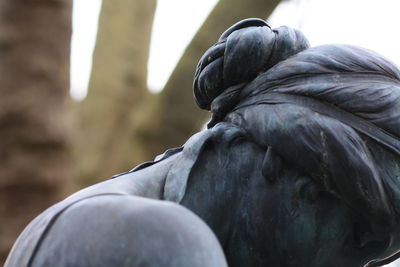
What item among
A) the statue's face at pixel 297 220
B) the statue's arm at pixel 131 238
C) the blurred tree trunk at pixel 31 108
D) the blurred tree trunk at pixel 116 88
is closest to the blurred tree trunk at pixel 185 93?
the blurred tree trunk at pixel 116 88

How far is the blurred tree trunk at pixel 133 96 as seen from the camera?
15.9 feet

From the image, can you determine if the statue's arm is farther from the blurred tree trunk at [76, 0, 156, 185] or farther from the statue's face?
the blurred tree trunk at [76, 0, 156, 185]

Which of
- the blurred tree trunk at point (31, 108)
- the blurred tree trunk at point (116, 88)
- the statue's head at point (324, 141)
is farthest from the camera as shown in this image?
the blurred tree trunk at point (116, 88)

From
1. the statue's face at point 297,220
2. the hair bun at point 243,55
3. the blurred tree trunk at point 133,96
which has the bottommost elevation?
the blurred tree trunk at point 133,96

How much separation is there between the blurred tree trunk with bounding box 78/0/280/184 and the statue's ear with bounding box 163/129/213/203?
3412mm

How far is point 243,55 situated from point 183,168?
0.58ft

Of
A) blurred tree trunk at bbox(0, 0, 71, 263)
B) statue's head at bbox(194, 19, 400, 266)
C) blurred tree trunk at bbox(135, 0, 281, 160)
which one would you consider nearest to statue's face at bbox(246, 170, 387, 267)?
statue's head at bbox(194, 19, 400, 266)

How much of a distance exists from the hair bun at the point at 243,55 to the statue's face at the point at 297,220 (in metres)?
0.16

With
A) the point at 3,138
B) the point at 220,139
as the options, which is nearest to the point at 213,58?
the point at 220,139

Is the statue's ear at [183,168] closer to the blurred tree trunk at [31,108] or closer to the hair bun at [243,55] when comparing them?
the hair bun at [243,55]

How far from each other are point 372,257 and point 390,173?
140 millimetres

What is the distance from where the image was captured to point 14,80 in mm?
4105

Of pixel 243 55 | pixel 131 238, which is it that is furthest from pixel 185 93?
pixel 131 238

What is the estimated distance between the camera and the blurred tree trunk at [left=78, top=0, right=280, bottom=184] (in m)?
4.86
